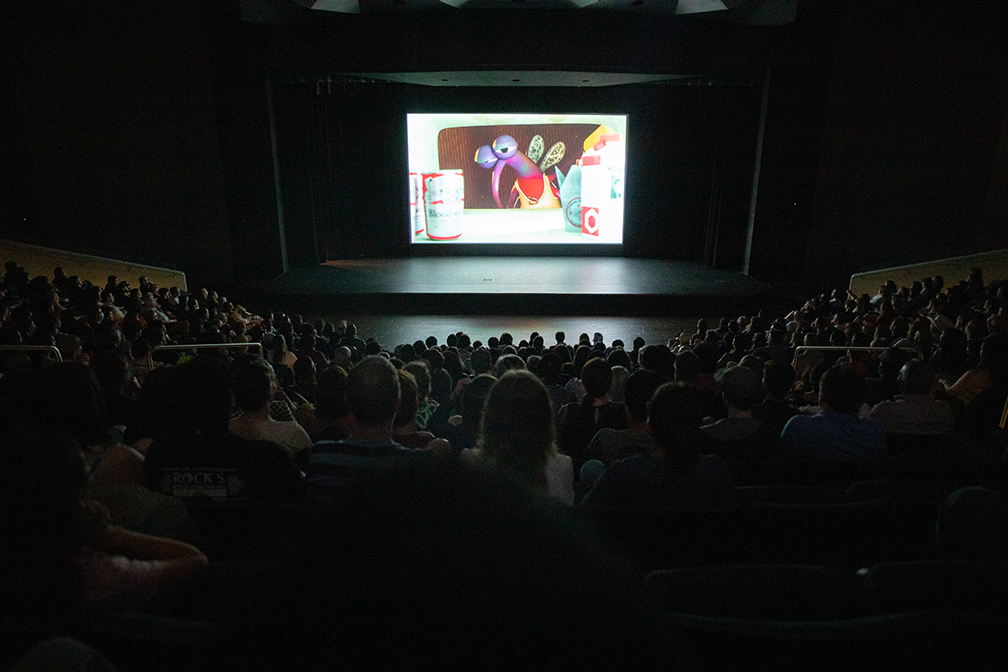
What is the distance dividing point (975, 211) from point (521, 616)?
14086 mm

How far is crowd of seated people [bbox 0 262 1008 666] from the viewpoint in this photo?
0.60m

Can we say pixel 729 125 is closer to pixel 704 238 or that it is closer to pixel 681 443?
pixel 704 238

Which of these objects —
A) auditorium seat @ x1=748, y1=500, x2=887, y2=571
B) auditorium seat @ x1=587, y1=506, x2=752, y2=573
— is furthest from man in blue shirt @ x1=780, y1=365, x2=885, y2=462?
auditorium seat @ x1=587, y1=506, x2=752, y2=573

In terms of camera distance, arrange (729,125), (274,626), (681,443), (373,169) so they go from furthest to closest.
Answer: (373,169) → (729,125) → (681,443) → (274,626)

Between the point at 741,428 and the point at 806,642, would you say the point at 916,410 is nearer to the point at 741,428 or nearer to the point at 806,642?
the point at 741,428

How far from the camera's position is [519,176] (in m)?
13.8

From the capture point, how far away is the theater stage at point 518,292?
34.9ft

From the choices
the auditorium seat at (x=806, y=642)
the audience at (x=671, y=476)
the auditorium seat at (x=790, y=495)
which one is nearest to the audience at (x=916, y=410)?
the auditorium seat at (x=790, y=495)

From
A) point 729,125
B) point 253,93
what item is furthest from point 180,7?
point 729,125

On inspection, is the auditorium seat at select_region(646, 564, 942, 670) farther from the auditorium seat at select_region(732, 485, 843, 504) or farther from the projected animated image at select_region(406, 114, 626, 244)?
the projected animated image at select_region(406, 114, 626, 244)

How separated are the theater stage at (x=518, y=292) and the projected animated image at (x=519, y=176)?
6.10 feet

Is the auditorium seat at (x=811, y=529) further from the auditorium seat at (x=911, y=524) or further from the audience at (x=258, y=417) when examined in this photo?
the audience at (x=258, y=417)

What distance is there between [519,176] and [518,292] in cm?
403

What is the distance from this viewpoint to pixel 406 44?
1062cm
